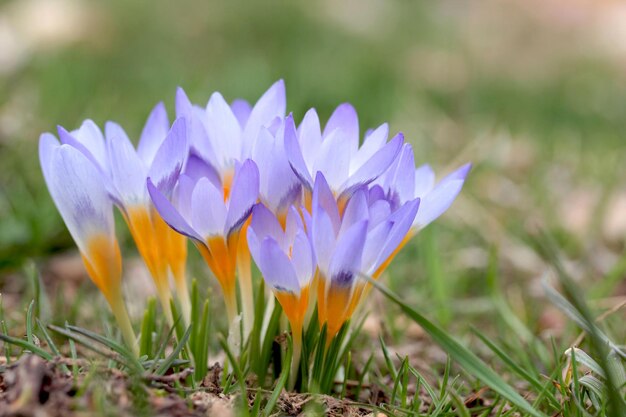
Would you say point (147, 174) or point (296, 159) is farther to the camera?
Answer: point (147, 174)

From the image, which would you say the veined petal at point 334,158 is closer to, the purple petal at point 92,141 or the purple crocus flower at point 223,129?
the purple crocus flower at point 223,129

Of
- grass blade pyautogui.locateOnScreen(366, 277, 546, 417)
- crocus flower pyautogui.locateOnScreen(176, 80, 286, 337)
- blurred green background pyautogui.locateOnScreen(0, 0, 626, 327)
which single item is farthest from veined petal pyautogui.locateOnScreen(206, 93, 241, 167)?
blurred green background pyautogui.locateOnScreen(0, 0, 626, 327)

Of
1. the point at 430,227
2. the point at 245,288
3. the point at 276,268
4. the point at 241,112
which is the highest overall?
the point at 241,112

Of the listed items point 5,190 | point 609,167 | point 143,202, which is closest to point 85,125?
point 143,202

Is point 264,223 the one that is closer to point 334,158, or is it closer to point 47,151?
point 334,158

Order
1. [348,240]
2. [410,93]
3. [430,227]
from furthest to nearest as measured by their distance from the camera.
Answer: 1. [410,93]
2. [430,227]
3. [348,240]

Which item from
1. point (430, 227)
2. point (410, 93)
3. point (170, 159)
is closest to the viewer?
point (170, 159)

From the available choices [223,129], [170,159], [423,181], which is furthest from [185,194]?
[423,181]
